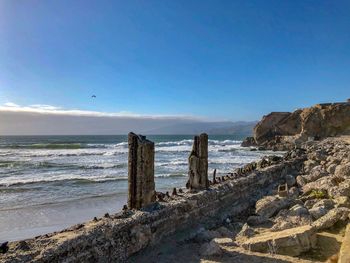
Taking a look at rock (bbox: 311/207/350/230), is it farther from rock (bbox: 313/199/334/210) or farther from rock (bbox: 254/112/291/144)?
rock (bbox: 254/112/291/144)

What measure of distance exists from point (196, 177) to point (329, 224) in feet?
15.8

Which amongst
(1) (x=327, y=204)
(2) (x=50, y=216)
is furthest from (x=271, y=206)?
(2) (x=50, y=216)

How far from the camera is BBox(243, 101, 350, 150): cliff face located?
73.4 metres

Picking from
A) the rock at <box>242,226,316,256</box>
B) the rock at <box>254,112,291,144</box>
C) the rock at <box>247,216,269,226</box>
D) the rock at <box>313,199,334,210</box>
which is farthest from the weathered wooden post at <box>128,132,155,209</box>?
the rock at <box>254,112,291,144</box>

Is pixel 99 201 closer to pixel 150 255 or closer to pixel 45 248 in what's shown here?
pixel 150 255

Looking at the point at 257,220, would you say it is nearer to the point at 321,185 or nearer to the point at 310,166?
the point at 321,185

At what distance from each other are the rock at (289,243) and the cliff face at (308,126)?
60423 millimetres

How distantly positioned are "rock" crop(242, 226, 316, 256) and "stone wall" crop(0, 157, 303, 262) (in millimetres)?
2583

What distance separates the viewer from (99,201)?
17969 millimetres

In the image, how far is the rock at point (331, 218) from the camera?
31.6 ft

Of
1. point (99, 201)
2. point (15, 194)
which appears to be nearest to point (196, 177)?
point (99, 201)

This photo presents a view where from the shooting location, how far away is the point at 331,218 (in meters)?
9.70

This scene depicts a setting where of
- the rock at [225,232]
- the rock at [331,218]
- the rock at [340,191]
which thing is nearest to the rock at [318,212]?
the rock at [331,218]

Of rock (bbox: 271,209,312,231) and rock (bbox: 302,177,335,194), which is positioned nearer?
rock (bbox: 271,209,312,231)
